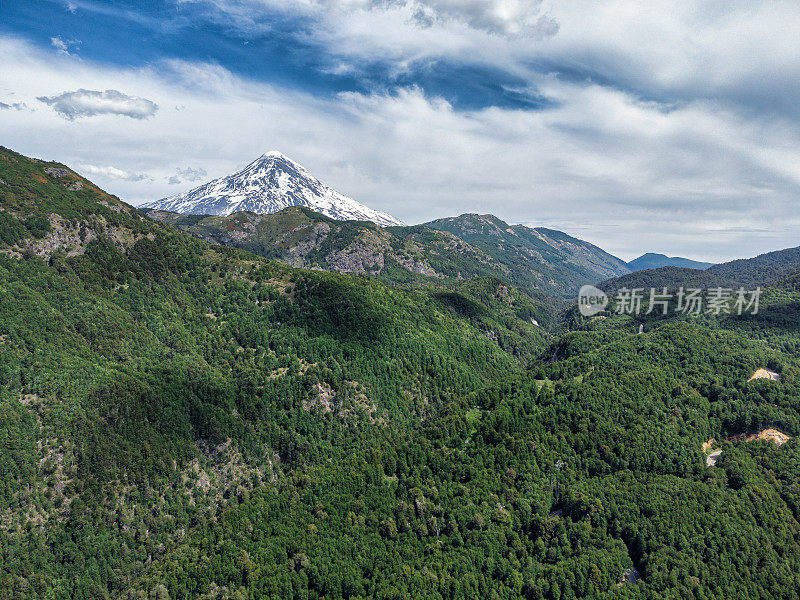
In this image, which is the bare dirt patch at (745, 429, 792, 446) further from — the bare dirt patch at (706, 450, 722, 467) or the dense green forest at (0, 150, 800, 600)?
the bare dirt patch at (706, 450, 722, 467)

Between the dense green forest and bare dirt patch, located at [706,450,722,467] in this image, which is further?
bare dirt patch, located at [706,450,722,467]

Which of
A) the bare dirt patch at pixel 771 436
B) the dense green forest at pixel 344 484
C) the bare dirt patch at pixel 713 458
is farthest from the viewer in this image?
the bare dirt patch at pixel 771 436

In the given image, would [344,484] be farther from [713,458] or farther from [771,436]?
[771,436]

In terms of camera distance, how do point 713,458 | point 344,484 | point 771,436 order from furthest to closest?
point 771,436 < point 713,458 < point 344,484

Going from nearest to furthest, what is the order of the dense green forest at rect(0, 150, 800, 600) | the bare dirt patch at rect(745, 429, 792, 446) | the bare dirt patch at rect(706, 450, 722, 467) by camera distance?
the dense green forest at rect(0, 150, 800, 600) < the bare dirt patch at rect(706, 450, 722, 467) < the bare dirt patch at rect(745, 429, 792, 446)

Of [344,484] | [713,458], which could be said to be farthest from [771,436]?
[344,484]

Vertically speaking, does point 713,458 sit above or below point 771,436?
below

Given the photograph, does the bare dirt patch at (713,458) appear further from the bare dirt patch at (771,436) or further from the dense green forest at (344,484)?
the bare dirt patch at (771,436)

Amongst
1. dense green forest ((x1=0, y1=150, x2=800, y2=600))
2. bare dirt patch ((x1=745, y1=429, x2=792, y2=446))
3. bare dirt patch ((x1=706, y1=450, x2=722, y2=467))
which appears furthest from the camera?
bare dirt patch ((x1=745, y1=429, x2=792, y2=446))

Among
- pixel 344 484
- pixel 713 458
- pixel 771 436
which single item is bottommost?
pixel 344 484

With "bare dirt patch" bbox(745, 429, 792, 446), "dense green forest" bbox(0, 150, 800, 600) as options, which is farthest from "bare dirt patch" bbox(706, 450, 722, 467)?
"bare dirt patch" bbox(745, 429, 792, 446)

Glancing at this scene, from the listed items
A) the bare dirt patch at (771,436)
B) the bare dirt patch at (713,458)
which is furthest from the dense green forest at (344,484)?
the bare dirt patch at (771,436)

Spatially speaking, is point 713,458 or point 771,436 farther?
point 771,436
